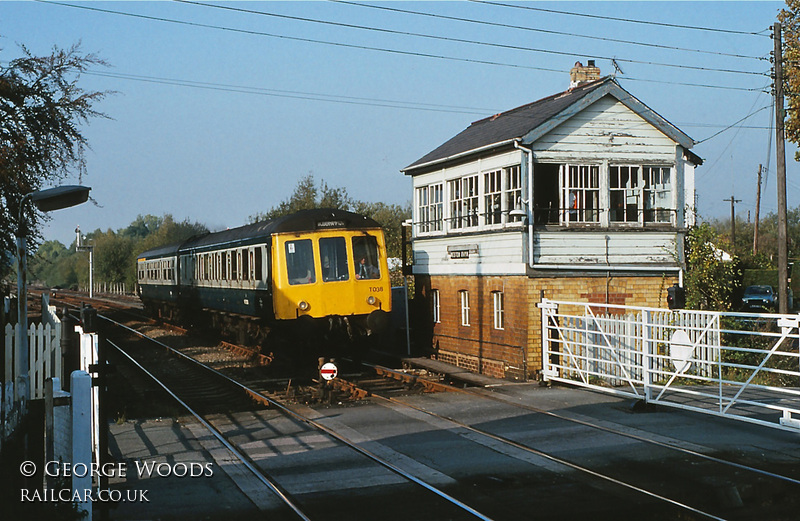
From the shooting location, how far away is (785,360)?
1856 cm

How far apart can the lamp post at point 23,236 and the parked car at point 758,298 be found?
33230mm

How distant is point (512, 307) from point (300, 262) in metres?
4.58

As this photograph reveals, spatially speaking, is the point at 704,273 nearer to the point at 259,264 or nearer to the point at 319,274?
the point at 319,274

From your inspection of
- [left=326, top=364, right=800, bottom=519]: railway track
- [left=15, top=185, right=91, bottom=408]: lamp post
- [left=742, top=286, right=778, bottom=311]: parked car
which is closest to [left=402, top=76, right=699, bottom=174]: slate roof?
[left=326, top=364, right=800, bottom=519]: railway track

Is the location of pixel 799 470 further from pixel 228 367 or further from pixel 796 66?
pixel 796 66

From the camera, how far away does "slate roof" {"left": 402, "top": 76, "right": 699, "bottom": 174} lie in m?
17.0

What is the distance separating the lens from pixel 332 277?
17.2 m

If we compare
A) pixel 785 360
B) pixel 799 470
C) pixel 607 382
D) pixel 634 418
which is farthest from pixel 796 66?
pixel 799 470

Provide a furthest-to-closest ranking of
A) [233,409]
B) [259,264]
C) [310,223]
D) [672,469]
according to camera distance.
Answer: [259,264] < [310,223] < [233,409] < [672,469]

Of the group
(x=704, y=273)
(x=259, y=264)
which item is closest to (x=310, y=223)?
(x=259, y=264)

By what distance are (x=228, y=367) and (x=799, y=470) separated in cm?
1315

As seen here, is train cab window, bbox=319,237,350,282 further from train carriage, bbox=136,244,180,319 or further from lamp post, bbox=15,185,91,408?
train carriage, bbox=136,244,180,319

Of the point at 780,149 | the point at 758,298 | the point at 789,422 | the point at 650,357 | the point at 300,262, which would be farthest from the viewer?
the point at 758,298

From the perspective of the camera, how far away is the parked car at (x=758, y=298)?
3765 cm
